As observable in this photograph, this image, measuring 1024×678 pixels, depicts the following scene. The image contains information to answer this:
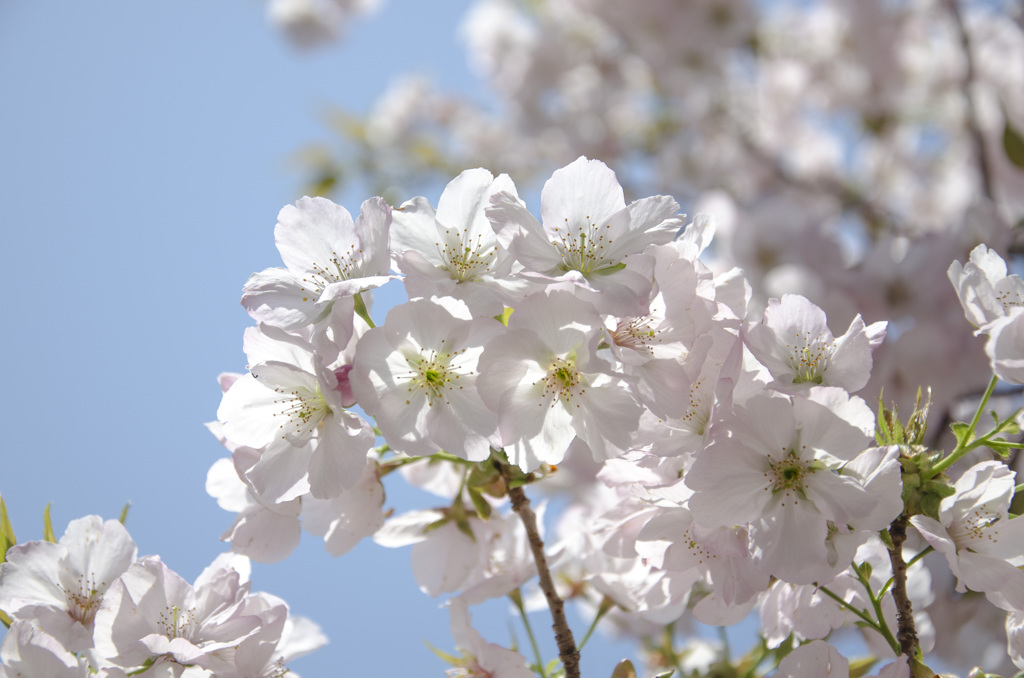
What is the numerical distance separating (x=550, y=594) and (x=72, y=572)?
39 cm

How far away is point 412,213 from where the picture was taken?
562 millimetres

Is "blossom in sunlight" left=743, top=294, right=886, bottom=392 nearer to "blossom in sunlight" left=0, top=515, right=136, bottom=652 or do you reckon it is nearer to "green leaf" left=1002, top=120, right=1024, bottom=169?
"blossom in sunlight" left=0, top=515, right=136, bottom=652

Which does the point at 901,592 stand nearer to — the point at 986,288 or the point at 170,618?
the point at 986,288

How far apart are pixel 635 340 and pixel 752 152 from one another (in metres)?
2.27

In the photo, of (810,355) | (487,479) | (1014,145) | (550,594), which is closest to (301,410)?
(487,479)

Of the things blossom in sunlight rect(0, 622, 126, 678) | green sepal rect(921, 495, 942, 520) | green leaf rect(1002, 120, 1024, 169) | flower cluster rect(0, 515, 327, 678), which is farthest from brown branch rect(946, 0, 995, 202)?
blossom in sunlight rect(0, 622, 126, 678)

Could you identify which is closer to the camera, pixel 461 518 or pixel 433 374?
pixel 433 374

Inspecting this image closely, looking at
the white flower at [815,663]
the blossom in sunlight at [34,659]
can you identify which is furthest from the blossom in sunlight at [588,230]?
the blossom in sunlight at [34,659]

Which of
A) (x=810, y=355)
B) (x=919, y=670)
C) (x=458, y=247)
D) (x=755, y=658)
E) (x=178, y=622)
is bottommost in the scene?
(x=755, y=658)

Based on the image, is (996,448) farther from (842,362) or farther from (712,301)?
(712,301)

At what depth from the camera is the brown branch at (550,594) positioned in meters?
0.65

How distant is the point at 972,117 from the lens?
165cm

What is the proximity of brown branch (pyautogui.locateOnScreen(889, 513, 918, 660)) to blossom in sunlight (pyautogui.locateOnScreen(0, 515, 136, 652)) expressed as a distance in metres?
0.60

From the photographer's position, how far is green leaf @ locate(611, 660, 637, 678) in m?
0.65
